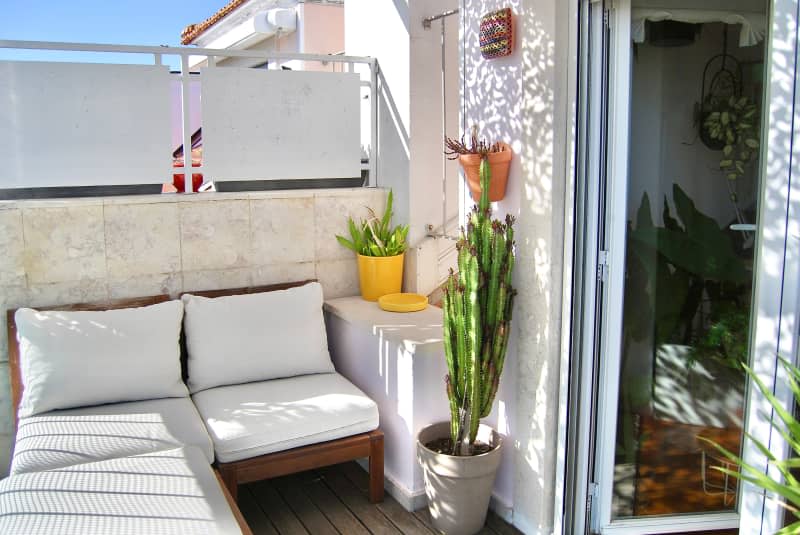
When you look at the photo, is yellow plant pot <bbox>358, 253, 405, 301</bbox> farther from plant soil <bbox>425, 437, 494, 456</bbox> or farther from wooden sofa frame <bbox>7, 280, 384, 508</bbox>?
plant soil <bbox>425, 437, 494, 456</bbox>

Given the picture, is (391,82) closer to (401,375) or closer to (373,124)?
(373,124)

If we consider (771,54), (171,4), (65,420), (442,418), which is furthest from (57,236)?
(171,4)

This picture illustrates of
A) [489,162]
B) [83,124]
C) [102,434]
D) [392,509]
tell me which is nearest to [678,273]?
[489,162]

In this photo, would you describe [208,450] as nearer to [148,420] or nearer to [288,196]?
[148,420]

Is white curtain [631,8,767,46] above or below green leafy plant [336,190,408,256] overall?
above

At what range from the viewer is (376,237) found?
4.99 m

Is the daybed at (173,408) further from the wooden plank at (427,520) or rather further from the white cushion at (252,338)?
the wooden plank at (427,520)

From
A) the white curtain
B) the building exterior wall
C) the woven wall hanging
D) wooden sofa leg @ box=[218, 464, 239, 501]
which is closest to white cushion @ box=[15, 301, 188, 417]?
wooden sofa leg @ box=[218, 464, 239, 501]

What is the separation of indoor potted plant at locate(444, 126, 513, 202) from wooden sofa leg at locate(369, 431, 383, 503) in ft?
4.61

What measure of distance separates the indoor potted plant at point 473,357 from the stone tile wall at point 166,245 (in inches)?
60.9

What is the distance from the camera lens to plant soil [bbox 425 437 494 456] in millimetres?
3859

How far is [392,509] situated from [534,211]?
1.78 meters

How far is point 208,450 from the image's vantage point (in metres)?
3.66

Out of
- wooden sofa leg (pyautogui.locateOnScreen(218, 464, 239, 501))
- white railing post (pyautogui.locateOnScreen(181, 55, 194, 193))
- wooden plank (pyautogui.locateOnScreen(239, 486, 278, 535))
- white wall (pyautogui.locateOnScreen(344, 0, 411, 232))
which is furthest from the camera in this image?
white wall (pyautogui.locateOnScreen(344, 0, 411, 232))
